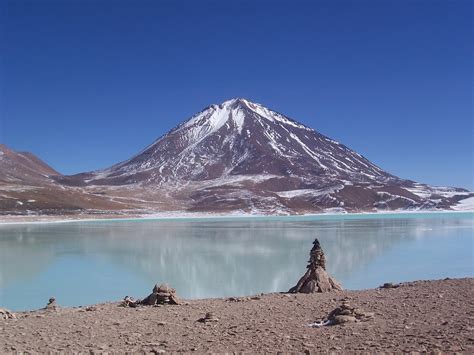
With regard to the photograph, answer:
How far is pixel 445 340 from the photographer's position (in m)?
6.88

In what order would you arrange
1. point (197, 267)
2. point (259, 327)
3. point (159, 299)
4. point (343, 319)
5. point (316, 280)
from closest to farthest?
1. point (343, 319)
2. point (259, 327)
3. point (159, 299)
4. point (316, 280)
5. point (197, 267)

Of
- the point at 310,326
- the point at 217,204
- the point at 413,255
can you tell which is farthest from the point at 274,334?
the point at 217,204

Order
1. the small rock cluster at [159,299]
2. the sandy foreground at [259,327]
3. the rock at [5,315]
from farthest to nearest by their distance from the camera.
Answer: the small rock cluster at [159,299], the rock at [5,315], the sandy foreground at [259,327]

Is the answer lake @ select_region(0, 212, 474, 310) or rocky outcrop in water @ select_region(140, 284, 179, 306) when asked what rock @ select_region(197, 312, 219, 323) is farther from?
lake @ select_region(0, 212, 474, 310)

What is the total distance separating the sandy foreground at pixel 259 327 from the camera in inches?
288

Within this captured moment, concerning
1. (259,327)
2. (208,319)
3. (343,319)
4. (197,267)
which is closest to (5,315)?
(208,319)

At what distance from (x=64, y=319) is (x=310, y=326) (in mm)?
5203

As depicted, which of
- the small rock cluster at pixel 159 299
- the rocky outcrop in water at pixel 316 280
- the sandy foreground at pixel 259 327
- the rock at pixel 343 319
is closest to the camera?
the sandy foreground at pixel 259 327

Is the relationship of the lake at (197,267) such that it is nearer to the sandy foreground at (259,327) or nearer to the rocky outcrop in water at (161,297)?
the rocky outcrop in water at (161,297)

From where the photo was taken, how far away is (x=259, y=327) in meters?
8.98

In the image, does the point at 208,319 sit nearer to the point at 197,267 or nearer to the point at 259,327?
the point at 259,327

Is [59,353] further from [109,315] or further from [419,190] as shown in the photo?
[419,190]

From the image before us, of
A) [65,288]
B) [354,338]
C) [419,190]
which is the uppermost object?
[419,190]

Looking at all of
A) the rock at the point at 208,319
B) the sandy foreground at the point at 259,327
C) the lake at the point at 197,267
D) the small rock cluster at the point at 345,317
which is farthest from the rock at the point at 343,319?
the lake at the point at 197,267
